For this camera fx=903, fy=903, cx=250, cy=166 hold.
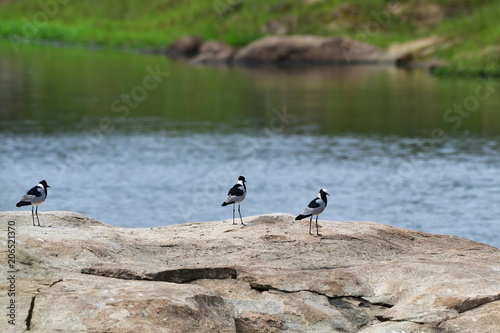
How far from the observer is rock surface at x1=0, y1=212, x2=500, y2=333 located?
1442 cm

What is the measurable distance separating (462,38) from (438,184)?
67634mm

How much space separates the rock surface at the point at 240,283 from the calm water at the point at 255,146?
50.7ft

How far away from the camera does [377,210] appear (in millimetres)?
37719

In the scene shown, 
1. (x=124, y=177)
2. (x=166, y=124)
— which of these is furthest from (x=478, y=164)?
(x=166, y=124)

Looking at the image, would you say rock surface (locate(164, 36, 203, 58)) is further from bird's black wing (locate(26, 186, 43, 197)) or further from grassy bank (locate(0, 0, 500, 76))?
bird's black wing (locate(26, 186, 43, 197))

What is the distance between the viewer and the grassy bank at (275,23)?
10550cm

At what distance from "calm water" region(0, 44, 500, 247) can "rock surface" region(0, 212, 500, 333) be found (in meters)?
15.5

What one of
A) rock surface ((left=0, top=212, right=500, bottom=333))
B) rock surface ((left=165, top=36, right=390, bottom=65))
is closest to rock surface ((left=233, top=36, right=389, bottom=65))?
rock surface ((left=165, top=36, right=390, bottom=65))

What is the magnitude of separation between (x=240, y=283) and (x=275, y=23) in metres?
111

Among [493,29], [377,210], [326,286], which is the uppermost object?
[493,29]

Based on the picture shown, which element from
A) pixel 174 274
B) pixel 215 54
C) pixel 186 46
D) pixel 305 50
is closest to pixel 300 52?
pixel 305 50

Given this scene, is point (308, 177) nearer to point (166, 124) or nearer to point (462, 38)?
point (166, 124)

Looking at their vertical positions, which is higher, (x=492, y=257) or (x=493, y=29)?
(x=493, y=29)

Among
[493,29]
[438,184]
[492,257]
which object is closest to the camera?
[492,257]
